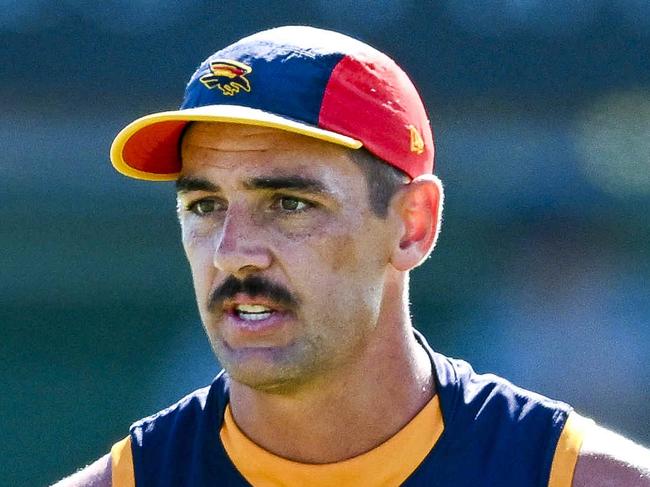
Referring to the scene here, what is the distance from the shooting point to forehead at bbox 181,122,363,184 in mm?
2637

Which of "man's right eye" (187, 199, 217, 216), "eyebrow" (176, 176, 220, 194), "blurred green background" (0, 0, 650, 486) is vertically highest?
"blurred green background" (0, 0, 650, 486)

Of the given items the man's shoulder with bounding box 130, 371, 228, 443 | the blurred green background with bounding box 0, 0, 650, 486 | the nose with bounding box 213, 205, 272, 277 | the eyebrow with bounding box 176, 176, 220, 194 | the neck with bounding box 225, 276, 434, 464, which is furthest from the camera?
the blurred green background with bounding box 0, 0, 650, 486

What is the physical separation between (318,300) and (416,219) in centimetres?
33

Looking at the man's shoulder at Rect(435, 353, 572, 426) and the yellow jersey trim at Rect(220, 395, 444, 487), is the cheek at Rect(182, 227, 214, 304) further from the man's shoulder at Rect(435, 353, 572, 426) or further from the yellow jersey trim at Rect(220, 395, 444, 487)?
the man's shoulder at Rect(435, 353, 572, 426)

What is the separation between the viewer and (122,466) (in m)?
2.84

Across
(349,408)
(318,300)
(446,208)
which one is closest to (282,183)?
(318,300)

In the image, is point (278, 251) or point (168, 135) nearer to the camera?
point (278, 251)

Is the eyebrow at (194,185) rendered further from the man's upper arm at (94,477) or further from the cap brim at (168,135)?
the man's upper arm at (94,477)

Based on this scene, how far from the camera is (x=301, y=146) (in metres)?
2.66

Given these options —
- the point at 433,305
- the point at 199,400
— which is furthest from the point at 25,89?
→ the point at 199,400

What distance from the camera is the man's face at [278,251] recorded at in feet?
8.48

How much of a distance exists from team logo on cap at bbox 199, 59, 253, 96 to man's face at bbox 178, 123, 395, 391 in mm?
74

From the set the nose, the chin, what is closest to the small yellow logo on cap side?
the nose

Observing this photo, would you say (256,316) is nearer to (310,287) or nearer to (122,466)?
(310,287)
